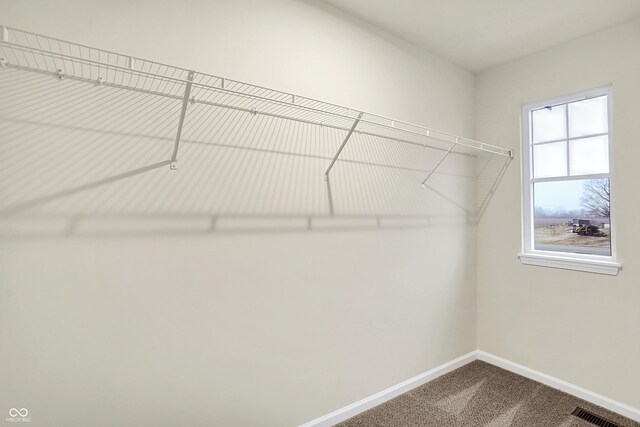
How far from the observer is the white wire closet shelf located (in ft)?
3.78

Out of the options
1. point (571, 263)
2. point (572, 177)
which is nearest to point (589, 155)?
point (572, 177)

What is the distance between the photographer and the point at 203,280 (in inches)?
59.5

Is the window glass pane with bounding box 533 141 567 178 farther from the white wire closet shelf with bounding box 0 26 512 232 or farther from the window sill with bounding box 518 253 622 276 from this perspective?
the white wire closet shelf with bounding box 0 26 512 232

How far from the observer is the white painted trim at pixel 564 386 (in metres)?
2.04

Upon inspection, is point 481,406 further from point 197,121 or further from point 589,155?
point 197,121

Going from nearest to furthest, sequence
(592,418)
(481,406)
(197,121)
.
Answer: (197,121) < (592,418) < (481,406)

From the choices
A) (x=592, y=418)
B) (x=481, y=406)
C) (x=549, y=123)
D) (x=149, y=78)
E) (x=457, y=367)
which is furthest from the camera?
(x=457, y=367)

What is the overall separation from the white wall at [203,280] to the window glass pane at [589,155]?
47.0 inches

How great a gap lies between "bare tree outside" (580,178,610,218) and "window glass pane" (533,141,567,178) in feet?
0.62

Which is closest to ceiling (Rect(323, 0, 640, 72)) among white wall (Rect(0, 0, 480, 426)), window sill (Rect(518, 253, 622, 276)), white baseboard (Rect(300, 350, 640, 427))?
white wall (Rect(0, 0, 480, 426))

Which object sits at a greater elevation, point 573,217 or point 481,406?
point 573,217

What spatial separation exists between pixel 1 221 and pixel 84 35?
77 centimetres

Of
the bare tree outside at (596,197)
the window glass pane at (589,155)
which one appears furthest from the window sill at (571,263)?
the window glass pane at (589,155)

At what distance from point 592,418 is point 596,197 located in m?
1.46
